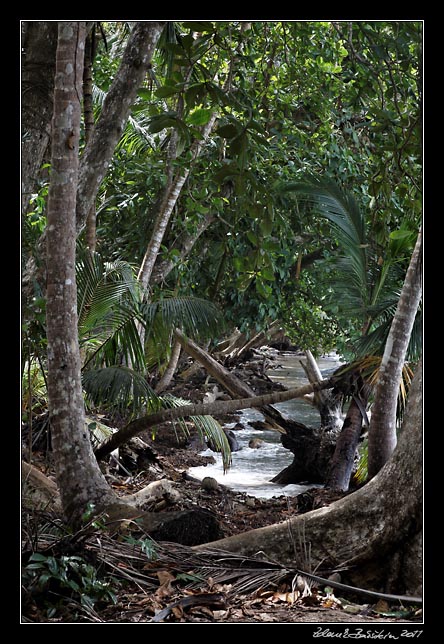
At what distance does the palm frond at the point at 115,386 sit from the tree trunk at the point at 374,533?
3.87ft

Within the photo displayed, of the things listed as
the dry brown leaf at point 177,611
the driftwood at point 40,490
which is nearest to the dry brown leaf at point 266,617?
the dry brown leaf at point 177,611

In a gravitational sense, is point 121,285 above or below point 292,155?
below

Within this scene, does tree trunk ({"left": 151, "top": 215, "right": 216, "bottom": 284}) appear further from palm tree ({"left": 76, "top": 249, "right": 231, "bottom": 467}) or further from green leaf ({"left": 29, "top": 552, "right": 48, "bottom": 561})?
green leaf ({"left": 29, "top": 552, "right": 48, "bottom": 561})

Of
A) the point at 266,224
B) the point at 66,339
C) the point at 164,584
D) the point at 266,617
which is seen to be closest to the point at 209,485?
the point at 66,339

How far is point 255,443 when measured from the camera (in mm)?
7895

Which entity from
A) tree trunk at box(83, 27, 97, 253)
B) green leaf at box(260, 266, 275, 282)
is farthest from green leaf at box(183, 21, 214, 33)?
tree trunk at box(83, 27, 97, 253)

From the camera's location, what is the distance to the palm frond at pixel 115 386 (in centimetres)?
393

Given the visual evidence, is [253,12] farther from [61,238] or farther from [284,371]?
[284,371]

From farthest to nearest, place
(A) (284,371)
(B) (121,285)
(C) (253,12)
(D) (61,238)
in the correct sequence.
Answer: (A) (284,371), (B) (121,285), (D) (61,238), (C) (253,12)

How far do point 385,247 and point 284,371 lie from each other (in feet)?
23.0

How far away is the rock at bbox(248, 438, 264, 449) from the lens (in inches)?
308

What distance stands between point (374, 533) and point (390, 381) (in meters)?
1.12

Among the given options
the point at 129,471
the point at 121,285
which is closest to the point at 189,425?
the point at 129,471

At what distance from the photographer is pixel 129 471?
544cm
